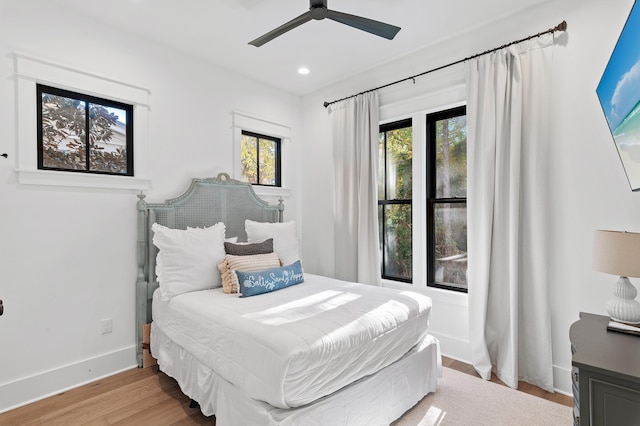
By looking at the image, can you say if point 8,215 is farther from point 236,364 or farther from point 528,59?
point 528,59

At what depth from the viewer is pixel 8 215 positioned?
7.35ft

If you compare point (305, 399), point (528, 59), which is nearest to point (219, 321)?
point (305, 399)

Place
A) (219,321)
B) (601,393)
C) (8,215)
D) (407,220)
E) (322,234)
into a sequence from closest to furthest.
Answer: (601,393) → (219,321) → (8,215) → (407,220) → (322,234)

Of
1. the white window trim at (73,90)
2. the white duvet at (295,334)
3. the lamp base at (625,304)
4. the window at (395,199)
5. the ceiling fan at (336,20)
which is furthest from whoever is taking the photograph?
the window at (395,199)

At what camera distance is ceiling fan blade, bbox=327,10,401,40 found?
204 centimetres

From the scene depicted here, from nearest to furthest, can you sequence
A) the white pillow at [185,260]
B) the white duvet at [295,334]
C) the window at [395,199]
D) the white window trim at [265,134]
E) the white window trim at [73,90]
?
the white duvet at [295,334], the white window trim at [73,90], the white pillow at [185,260], the window at [395,199], the white window trim at [265,134]

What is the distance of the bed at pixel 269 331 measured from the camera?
158 cm

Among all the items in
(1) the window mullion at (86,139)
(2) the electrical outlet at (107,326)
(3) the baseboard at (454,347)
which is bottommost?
(3) the baseboard at (454,347)

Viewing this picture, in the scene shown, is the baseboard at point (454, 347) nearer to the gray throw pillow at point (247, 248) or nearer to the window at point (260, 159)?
the gray throw pillow at point (247, 248)

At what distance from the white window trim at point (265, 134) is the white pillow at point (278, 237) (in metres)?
0.67

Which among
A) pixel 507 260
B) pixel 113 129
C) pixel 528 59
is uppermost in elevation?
pixel 528 59

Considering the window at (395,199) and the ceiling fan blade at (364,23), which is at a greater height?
the ceiling fan blade at (364,23)

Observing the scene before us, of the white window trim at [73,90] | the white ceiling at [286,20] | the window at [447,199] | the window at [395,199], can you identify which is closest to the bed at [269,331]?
the white window trim at [73,90]

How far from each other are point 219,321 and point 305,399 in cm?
71
